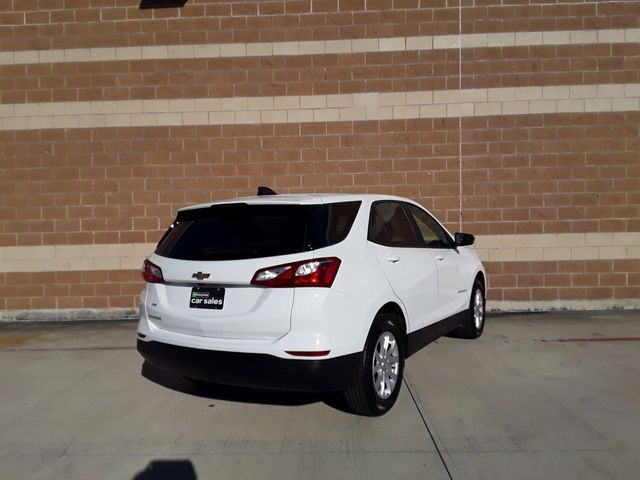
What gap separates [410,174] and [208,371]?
5.15 meters

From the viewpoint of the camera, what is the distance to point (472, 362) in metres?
5.20

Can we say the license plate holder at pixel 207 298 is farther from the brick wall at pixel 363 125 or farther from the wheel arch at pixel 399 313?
the brick wall at pixel 363 125

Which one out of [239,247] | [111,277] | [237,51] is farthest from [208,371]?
[237,51]

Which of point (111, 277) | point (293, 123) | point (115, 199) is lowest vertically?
point (111, 277)

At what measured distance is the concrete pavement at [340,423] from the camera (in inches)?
124

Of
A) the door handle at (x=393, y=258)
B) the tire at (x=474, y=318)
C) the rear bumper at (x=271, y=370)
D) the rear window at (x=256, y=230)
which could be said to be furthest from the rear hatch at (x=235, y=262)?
the tire at (x=474, y=318)

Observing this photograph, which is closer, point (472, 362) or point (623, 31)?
point (472, 362)

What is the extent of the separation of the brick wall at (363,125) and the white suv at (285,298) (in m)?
3.87

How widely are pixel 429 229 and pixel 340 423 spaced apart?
88.9 inches

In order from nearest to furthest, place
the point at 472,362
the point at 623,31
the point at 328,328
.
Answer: the point at 328,328 → the point at 472,362 → the point at 623,31

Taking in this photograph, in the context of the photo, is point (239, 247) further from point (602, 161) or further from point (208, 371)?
point (602, 161)

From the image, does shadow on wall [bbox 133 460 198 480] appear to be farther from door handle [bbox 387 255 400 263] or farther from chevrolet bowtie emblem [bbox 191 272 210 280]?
door handle [bbox 387 255 400 263]

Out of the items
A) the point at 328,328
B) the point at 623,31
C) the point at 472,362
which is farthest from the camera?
the point at 623,31

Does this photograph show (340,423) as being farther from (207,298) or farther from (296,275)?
(207,298)
